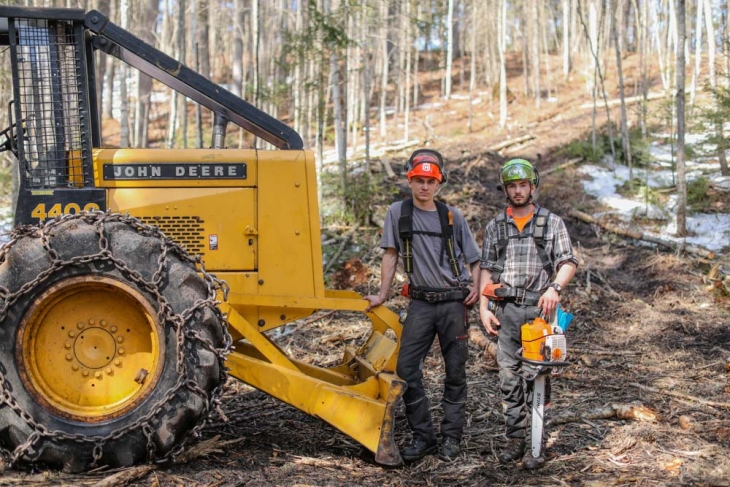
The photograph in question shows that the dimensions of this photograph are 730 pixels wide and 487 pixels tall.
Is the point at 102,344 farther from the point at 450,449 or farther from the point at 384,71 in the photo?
the point at 384,71

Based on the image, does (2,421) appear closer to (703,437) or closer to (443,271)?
(443,271)

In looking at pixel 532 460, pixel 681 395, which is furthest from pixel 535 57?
pixel 532 460

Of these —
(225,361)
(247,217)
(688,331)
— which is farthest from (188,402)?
(688,331)

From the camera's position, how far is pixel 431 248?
5.22 meters

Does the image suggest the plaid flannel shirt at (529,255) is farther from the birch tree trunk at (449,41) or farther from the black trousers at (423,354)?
the birch tree trunk at (449,41)

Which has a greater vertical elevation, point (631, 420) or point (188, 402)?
point (188, 402)

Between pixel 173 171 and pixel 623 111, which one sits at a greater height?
pixel 623 111

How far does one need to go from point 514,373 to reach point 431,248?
1010 millimetres

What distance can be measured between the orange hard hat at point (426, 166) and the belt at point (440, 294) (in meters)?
0.76

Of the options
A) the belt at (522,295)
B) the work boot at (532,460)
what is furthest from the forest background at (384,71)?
the work boot at (532,460)

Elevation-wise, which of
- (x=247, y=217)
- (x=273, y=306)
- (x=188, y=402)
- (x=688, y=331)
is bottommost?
(x=688, y=331)

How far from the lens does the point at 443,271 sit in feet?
17.1

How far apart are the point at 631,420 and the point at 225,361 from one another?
10.3ft

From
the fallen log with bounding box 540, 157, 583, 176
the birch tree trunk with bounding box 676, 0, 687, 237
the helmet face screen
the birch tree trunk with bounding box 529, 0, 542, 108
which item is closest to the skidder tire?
the helmet face screen
